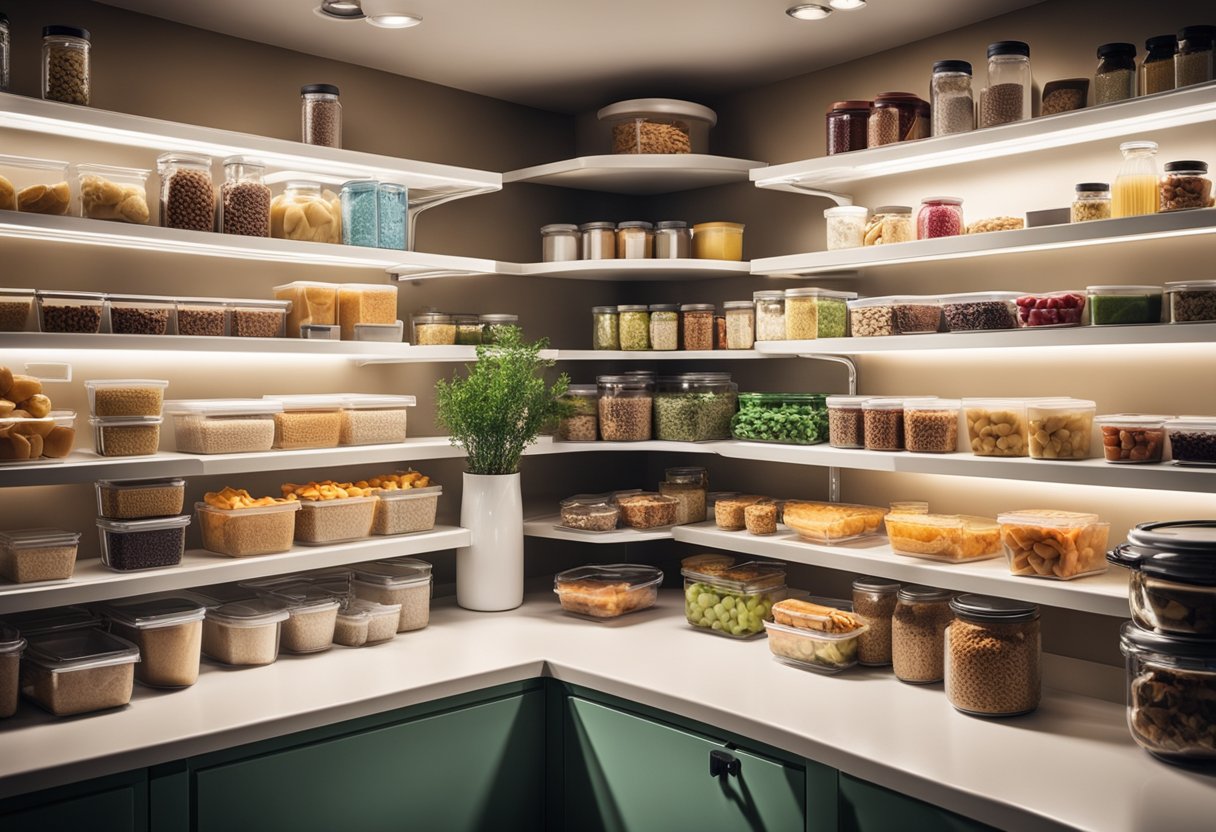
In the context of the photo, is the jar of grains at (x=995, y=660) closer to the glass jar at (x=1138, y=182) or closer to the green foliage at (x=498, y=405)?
the glass jar at (x=1138, y=182)

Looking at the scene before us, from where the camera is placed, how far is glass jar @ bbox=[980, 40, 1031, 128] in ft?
7.90

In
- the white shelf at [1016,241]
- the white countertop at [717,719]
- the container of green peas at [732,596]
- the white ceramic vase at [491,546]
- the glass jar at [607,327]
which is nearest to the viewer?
the white countertop at [717,719]

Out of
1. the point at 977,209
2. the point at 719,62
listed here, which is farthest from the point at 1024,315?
the point at 719,62

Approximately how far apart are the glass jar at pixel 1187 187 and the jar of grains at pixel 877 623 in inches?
44.2

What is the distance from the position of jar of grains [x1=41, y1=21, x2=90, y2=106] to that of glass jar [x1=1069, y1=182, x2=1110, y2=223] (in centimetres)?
225

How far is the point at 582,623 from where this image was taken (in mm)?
3072

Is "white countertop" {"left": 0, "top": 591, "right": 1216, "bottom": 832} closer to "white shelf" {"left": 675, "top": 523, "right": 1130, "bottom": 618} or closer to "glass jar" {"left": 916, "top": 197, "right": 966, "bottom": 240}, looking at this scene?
"white shelf" {"left": 675, "top": 523, "right": 1130, "bottom": 618}

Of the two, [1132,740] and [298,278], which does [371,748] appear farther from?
[1132,740]

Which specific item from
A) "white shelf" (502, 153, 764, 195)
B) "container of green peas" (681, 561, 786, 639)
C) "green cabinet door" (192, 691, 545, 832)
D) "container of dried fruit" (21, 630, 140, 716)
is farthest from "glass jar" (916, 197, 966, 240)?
"container of dried fruit" (21, 630, 140, 716)

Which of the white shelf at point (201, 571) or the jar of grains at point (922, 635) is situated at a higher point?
the white shelf at point (201, 571)

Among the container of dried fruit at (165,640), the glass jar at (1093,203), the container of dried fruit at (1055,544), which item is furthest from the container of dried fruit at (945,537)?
the container of dried fruit at (165,640)

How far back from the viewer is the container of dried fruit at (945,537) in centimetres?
251

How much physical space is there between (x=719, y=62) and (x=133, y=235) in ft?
5.92

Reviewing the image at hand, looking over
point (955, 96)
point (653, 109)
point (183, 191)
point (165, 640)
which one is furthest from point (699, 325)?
point (165, 640)
